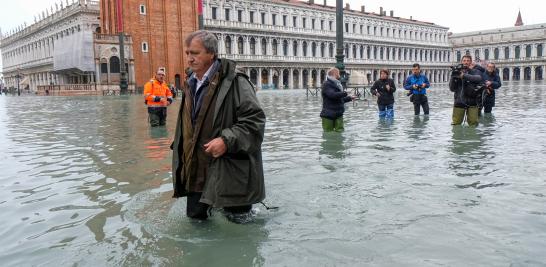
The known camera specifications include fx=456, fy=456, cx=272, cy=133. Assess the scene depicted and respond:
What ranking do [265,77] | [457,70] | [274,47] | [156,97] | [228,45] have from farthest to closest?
[274,47] → [265,77] → [228,45] → [156,97] → [457,70]

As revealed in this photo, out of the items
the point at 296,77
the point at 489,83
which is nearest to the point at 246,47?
the point at 296,77

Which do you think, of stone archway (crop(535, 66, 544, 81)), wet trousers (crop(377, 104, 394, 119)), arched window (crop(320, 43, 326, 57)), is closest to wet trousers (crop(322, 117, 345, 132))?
wet trousers (crop(377, 104, 394, 119))

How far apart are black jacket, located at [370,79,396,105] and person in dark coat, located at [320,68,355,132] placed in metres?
2.67

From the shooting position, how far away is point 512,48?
90438 millimetres

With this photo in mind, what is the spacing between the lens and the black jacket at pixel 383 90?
11.5 meters

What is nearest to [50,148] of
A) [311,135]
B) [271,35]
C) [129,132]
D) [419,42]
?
[129,132]

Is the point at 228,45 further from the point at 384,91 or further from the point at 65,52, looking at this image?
the point at 384,91

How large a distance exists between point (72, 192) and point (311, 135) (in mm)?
5445

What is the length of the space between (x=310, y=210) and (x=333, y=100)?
4982mm

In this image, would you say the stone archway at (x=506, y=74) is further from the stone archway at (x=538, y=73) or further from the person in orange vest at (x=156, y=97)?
the person in orange vest at (x=156, y=97)

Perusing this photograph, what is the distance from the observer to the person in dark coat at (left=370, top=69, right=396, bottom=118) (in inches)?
452

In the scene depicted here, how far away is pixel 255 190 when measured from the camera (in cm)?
339

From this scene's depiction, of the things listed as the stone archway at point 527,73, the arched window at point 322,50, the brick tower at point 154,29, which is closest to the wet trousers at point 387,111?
the brick tower at point 154,29

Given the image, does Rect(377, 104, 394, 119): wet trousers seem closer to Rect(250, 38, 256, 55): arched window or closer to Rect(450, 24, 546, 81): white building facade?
Rect(250, 38, 256, 55): arched window
